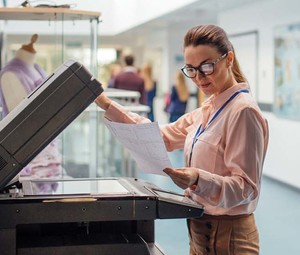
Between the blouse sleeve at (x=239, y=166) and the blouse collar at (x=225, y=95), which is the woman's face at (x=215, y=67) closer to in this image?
the blouse collar at (x=225, y=95)

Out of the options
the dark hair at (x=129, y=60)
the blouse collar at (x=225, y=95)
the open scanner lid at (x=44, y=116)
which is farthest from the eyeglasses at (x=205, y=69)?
the dark hair at (x=129, y=60)

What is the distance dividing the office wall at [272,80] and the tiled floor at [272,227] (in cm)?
37

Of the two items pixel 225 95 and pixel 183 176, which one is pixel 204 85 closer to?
pixel 225 95

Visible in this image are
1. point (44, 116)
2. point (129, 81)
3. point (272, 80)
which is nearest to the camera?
point (44, 116)

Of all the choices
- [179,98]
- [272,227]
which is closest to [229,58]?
[272,227]

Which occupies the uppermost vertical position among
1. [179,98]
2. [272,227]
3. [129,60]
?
[129,60]

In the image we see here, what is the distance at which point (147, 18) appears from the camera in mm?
11211

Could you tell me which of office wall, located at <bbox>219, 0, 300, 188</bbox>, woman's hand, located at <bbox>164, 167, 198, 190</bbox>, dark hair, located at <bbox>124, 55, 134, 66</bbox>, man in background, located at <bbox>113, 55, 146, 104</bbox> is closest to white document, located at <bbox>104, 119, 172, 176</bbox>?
woman's hand, located at <bbox>164, 167, 198, 190</bbox>

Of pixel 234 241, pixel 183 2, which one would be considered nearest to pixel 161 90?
pixel 183 2

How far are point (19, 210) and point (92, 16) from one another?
2.74 metres

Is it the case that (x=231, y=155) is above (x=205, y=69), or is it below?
below

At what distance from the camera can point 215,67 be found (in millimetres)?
1792

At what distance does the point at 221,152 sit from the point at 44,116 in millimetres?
540

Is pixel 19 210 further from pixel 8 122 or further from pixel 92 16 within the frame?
pixel 92 16
